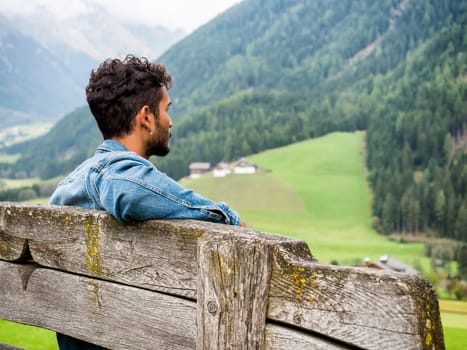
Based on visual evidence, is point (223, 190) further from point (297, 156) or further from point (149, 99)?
point (149, 99)

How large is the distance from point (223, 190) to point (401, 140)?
52120mm

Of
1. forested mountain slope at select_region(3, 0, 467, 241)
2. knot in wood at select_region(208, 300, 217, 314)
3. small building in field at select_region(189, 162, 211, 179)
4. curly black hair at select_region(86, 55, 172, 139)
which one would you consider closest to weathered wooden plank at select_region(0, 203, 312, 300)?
knot in wood at select_region(208, 300, 217, 314)

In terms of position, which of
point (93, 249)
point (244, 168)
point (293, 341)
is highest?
point (244, 168)

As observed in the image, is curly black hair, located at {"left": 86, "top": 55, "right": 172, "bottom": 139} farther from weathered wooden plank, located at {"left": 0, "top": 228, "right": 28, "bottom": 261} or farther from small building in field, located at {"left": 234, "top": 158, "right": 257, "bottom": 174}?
small building in field, located at {"left": 234, "top": 158, "right": 257, "bottom": 174}

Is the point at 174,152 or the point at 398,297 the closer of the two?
the point at 398,297

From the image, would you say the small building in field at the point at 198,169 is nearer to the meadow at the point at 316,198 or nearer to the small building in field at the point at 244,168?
the meadow at the point at 316,198

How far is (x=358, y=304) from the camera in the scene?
1.54m

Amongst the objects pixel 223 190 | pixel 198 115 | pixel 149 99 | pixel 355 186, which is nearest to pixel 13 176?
pixel 198 115

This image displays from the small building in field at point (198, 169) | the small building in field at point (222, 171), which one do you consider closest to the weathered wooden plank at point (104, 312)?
the small building in field at point (222, 171)

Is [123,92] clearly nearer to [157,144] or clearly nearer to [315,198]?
[157,144]

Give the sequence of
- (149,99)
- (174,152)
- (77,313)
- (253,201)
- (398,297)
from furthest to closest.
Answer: (174,152)
(253,201)
(149,99)
(77,313)
(398,297)

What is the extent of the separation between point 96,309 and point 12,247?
23.0 inches

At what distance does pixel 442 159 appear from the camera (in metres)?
130

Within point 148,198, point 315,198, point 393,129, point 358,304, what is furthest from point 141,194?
point 393,129
